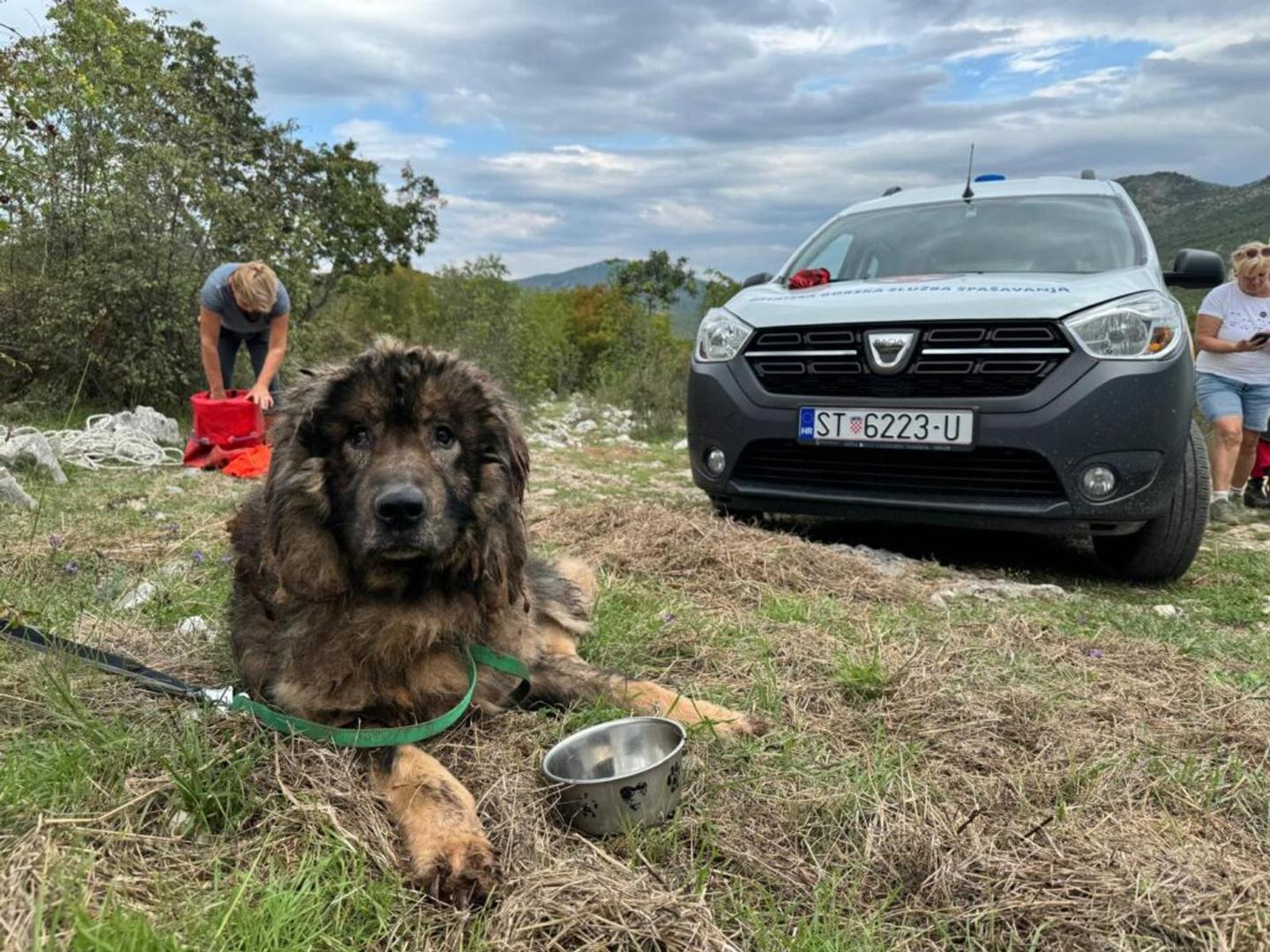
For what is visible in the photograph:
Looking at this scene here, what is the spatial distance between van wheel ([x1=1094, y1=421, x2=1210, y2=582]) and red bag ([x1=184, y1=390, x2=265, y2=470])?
21.2 ft

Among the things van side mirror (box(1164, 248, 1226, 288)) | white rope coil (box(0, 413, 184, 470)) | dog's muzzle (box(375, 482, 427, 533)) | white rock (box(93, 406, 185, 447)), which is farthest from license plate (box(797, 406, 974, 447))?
white rock (box(93, 406, 185, 447))

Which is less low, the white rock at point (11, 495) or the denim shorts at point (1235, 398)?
the denim shorts at point (1235, 398)

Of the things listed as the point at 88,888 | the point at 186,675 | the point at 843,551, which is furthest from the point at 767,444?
the point at 88,888

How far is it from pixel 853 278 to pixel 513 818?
465 cm

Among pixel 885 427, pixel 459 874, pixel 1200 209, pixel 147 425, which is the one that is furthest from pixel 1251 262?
pixel 1200 209

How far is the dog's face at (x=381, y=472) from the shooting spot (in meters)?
2.14

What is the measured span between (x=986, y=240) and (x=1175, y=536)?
2.11 metres

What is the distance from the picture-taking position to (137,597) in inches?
137

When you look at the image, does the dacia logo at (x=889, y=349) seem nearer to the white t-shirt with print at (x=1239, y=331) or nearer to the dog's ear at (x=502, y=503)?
the dog's ear at (x=502, y=503)

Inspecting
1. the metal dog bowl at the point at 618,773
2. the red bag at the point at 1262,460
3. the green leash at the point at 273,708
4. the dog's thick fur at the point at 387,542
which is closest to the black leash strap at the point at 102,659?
the green leash at the point at 273,708

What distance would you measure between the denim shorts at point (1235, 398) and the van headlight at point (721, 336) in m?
3.85

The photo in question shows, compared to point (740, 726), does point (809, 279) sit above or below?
above

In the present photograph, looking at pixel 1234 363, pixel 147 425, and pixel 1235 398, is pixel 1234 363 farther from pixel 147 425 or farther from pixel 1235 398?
pixel 147 425

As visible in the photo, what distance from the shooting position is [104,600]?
11.1 ft
